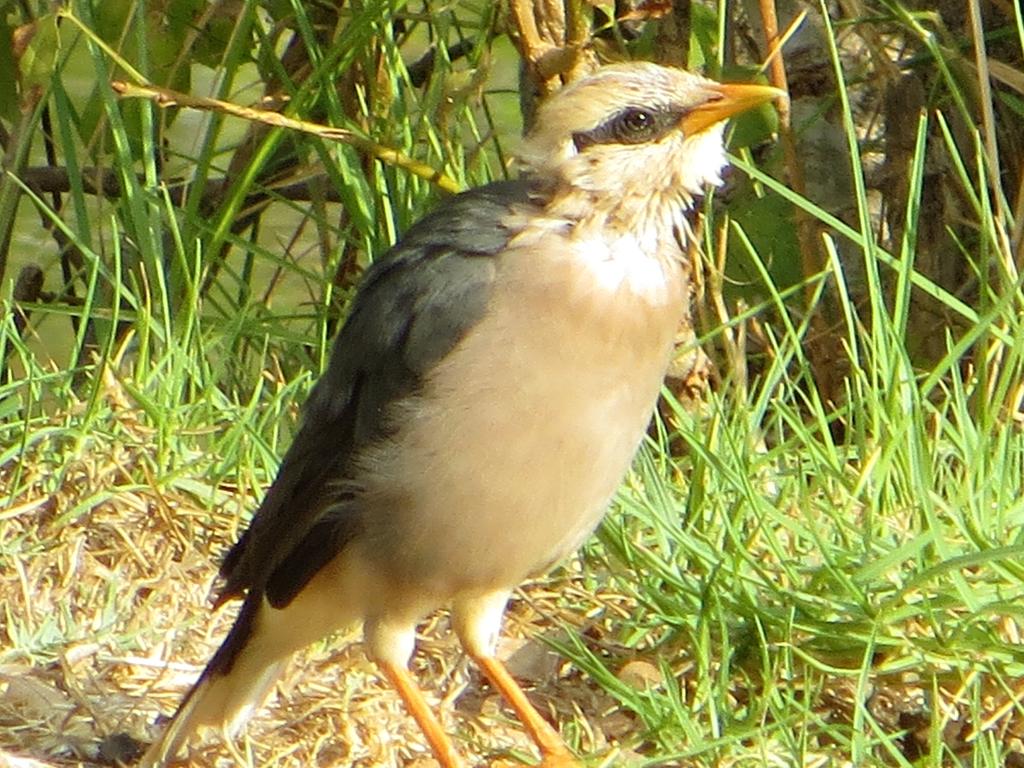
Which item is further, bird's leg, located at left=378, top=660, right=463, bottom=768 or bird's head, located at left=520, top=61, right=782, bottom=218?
bird's head, located at left=520, top=61, right=782, bottom=218

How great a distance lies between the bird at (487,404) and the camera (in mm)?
4723

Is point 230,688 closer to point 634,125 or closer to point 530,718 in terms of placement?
point 530,718

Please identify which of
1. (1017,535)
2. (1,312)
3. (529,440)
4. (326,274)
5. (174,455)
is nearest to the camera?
(529,440)

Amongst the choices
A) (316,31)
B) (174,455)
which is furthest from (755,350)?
(174,455)

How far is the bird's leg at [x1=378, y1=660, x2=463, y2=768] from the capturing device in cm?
477

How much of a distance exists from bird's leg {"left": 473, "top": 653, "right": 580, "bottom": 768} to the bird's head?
117 cm

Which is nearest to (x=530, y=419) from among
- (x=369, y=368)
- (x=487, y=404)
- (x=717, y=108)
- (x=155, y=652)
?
(x=487, y=404)

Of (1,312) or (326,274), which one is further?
(326,274)

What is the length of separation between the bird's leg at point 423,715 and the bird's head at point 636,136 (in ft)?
4.04

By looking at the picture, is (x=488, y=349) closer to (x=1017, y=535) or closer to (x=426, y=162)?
(x=1017, y=535)

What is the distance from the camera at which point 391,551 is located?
4.90m

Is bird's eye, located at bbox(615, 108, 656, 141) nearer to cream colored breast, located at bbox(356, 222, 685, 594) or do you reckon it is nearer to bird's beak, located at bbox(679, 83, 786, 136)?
bird's beak, located at bbox(679, 83, 786, 136)

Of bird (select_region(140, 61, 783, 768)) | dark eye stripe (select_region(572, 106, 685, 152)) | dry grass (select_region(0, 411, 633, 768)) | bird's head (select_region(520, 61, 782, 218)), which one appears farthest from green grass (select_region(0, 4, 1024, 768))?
dark eye stripe (select_region(572, 106, 685, 152))

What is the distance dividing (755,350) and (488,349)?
286cm
